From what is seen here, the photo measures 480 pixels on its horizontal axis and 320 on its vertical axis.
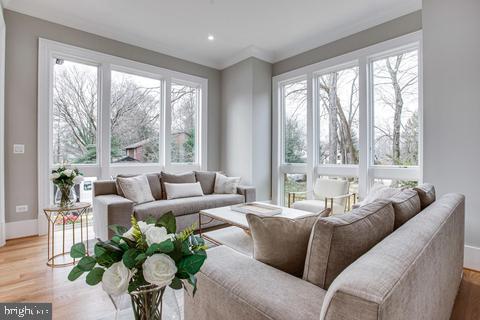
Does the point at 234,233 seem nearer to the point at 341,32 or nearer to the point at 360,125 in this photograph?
the point at 360,125

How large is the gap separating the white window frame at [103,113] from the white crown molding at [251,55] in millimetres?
680

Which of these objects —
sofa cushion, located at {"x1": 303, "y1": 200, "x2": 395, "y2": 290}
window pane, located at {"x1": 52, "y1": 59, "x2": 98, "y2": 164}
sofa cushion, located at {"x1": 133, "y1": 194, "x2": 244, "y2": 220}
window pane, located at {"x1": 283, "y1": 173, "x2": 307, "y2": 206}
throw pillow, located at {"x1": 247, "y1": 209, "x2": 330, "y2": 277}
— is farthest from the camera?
window pane, located at {"x1": 283, "y1": 173, "x2": 307, "y2": 206}

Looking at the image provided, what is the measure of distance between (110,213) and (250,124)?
9.03 ft

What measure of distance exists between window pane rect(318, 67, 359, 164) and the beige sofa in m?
2.67

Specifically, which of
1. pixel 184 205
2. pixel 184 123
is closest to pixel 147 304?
pixel 184 205

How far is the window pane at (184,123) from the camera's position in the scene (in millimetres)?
4816

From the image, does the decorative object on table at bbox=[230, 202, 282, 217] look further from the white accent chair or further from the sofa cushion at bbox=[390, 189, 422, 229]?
the sofa cushion at bbox=[390, 189, 422, 229]

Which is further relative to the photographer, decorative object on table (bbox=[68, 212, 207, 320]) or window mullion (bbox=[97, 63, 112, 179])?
window mullion (bbox=[97, 63, 112, 179])

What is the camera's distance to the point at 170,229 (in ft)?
2.51

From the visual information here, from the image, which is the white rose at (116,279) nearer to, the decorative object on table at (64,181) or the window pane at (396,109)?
the decorative object on table at (64,181)

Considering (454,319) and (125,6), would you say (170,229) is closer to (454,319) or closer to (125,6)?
(454,319)

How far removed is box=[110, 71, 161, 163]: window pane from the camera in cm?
413

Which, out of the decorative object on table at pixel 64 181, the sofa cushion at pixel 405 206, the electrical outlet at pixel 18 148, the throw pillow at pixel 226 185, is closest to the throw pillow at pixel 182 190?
the throw pillow at pixel 226 185

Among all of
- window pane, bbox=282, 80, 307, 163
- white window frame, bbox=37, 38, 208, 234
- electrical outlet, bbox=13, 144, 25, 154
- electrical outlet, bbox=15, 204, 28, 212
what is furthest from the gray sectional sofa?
window pane, bbox=282, 80, 307, 163
